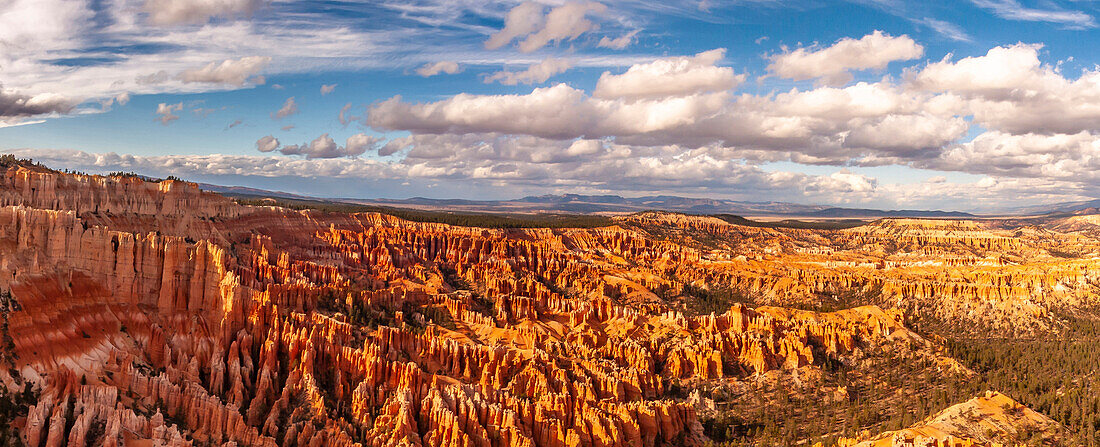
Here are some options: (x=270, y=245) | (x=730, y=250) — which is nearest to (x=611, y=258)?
(x=730, y=250)

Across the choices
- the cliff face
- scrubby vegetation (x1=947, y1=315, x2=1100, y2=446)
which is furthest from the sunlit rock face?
the cliff face

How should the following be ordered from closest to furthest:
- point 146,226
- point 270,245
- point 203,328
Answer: point 203,328 → point 146,226 → point 270,245

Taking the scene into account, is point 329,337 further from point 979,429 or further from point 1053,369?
point 1053,369

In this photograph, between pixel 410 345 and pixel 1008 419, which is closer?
pixel 1008 419

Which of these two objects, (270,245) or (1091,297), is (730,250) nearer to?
(1091,297)

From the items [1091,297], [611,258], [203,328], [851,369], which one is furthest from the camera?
[611,258]

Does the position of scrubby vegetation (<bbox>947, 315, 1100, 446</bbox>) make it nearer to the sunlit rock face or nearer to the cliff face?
the cliff face

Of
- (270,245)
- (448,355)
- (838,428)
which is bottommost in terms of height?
(838,428)

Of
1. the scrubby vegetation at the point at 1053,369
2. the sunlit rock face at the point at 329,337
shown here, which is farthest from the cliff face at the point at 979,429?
the sunlit rock face at the point at 329,337
